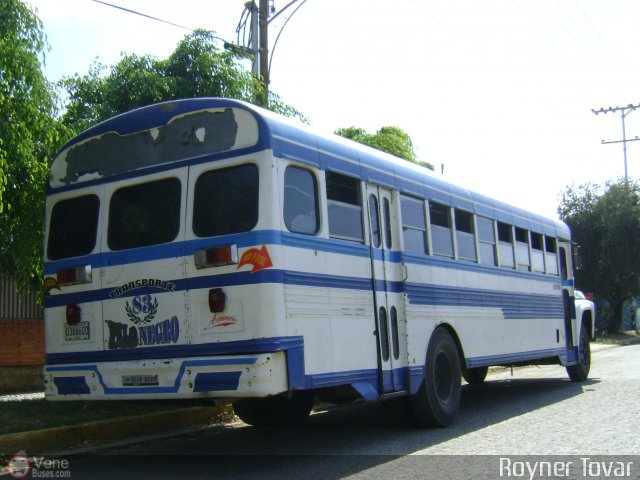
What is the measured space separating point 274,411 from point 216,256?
3.38 m

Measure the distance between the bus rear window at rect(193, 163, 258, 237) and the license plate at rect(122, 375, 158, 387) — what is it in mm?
1294

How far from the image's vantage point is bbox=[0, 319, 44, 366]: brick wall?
13.2 meters

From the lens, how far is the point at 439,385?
8.92 m

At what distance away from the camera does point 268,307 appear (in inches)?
246

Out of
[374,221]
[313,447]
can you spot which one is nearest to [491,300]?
[374,221]

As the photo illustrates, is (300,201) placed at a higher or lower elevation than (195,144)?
lower

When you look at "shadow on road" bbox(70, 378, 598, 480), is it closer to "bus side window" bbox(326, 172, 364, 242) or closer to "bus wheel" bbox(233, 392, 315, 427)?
"bus wheel" bbox(233, 392, 315, 427)

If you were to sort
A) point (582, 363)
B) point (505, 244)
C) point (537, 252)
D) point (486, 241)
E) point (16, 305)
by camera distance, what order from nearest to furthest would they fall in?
point (486, 241), point (505, 244), point (537, 252), point (16, 305), point (582, 363)

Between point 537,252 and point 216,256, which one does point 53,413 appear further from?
point 537,252

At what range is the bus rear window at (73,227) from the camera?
7.49m

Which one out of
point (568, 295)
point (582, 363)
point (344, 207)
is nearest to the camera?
point (344, 207)

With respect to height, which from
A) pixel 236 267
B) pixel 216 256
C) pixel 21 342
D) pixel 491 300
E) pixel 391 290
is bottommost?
pixel 21 342

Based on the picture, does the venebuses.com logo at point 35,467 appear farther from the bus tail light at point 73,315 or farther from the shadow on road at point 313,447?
the bus tail light at point 73,315

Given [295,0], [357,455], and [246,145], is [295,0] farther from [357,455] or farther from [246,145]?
[357,455]
